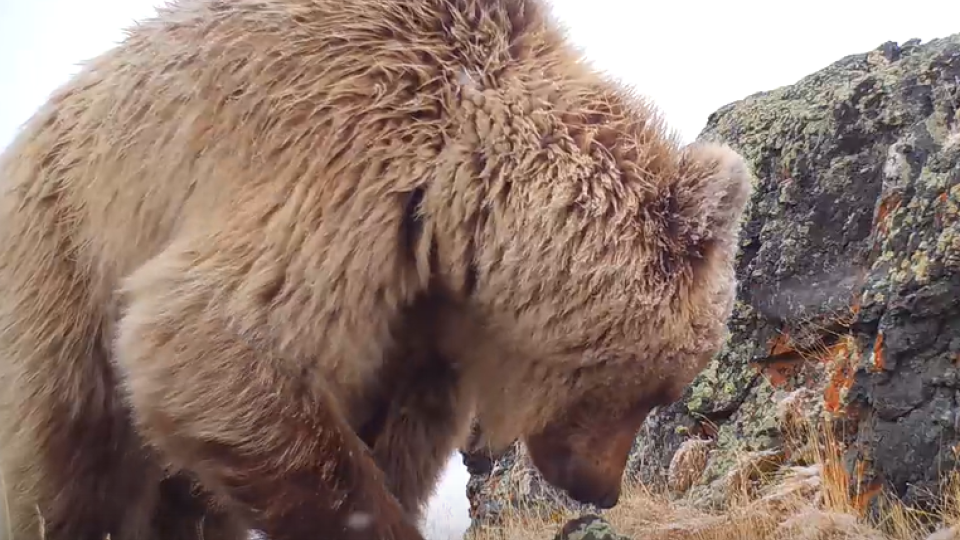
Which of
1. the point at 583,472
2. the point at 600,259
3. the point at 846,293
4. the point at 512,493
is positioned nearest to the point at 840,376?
the point at 846,293

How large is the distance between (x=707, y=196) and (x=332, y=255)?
107 cm

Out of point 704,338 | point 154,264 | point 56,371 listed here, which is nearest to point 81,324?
point 56,371

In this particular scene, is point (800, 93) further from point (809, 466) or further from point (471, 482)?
point (471, 482)

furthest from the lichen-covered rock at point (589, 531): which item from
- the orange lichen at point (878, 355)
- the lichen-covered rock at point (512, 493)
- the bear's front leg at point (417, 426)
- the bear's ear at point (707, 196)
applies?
the lichen-covered rock at point (512, 493)

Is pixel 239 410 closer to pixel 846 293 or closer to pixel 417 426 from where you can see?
pixel 417 426

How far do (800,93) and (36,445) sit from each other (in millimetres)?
4263

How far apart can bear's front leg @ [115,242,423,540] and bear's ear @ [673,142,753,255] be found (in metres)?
1.11

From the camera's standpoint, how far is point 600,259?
9.99ft

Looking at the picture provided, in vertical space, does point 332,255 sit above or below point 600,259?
below

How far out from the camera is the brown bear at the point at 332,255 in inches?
116

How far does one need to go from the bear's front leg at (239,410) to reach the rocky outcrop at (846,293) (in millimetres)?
2140

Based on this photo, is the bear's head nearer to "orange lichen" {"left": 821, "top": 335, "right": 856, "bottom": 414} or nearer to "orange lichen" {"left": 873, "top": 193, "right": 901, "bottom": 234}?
"orange lichen" {"left": 821, "top": 335, "right": 856, "bottom": 414}

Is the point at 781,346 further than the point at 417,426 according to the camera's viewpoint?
Yes

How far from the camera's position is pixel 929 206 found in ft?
14.1
